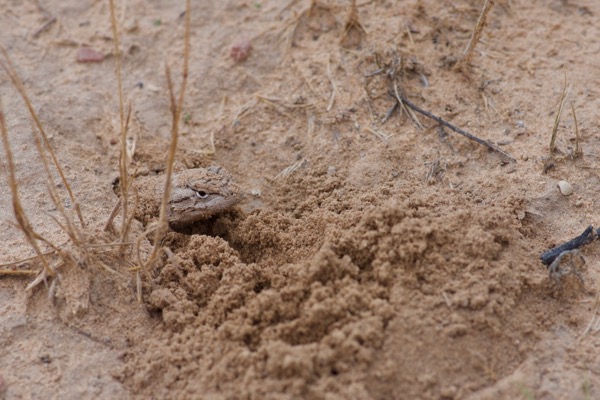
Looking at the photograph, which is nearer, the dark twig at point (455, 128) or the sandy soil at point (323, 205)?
the sandy soil at point (323, 205)

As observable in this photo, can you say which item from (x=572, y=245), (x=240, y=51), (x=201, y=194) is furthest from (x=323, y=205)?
(x=240, y=51)

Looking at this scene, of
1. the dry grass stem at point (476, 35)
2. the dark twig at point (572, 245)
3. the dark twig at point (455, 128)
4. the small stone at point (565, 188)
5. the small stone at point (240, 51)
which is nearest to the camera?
the dark twig at point (572, 245)

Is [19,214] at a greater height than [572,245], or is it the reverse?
[19,214]

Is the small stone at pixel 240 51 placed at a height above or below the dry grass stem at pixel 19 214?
below

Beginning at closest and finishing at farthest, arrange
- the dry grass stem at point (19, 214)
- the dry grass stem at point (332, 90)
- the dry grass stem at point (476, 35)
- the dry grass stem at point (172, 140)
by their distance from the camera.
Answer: the dry grass stem at point (172, 140)
the dry grass stem at point (19, 214)
the dry grass stem at point (476, 35)
the dry grass stem at point (332, 90)

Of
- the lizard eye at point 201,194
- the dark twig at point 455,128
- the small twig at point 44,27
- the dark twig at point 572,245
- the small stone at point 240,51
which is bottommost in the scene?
the dark twig at point 572,245

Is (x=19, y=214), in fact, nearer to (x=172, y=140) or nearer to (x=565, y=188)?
(x=172, y=140)

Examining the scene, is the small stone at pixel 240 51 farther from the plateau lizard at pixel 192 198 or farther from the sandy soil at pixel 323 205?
the plateau lizard at pixel 192 198

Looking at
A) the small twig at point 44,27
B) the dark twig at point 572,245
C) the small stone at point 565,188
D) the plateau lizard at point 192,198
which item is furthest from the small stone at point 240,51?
the dark twig at point 572,245
